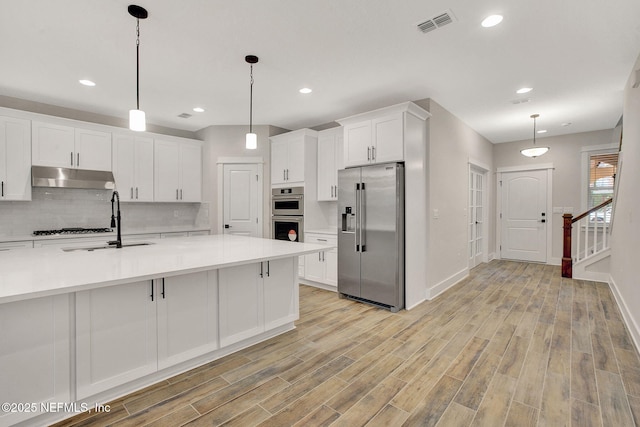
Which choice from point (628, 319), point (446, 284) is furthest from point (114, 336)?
point (628, 319)

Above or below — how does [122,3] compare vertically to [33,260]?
above

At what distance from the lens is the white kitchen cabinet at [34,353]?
1562mm

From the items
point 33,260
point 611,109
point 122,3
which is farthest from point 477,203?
point 33,260

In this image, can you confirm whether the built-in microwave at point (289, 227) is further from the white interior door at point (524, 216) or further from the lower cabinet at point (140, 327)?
the white interior door at point (524, 216)

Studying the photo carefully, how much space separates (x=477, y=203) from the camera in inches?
243

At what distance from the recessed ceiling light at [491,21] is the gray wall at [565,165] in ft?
16.5

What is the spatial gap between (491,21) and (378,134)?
1663 millimetres

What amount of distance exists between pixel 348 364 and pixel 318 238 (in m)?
2.39

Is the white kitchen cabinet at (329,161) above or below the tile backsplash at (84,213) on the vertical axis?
above

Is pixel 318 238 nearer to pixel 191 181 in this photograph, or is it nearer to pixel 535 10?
pixel 191 181

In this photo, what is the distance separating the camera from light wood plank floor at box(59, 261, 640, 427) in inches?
70.4

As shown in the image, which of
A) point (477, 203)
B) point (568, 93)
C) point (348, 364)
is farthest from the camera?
point (477, 203)

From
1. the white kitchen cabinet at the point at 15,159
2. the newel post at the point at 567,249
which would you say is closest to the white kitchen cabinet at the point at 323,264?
the white kitchen cabinet at the point at 15,159

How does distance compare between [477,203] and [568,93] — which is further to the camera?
[477,203]
